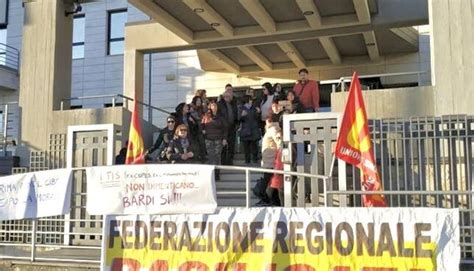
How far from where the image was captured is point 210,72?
19.7m

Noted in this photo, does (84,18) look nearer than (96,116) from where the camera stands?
No

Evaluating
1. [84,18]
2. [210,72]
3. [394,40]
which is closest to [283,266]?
[394,40]

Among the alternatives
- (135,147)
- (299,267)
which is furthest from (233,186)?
(299,267)

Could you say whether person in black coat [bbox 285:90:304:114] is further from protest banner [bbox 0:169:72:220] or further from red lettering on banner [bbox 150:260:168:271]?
red lettering on banner [bbox 150:260:168:271]

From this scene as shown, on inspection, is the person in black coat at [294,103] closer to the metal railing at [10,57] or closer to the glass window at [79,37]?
the glass window at [79,37]

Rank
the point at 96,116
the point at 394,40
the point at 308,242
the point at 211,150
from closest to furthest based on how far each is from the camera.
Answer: the point at 308,242, the point at 211,150, the point at 96,116, the point at 394,40

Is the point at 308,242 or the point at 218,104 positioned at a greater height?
the point at 218,104

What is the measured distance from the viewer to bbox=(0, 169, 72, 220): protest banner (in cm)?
838

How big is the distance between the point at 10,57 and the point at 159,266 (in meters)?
20.3

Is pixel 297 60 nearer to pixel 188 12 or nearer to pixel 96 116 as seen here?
pixel 188 12

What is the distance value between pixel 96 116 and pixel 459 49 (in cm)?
733

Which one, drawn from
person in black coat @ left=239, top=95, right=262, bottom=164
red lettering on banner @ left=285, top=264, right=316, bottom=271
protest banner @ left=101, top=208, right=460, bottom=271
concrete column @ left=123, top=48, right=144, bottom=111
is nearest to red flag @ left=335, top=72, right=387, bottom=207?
protest banner @ left=101, top=208, right=460, bottom=271

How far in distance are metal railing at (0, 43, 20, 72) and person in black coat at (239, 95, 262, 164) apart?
15724mm

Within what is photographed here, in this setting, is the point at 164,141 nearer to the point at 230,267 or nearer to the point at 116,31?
the point at 230,267
